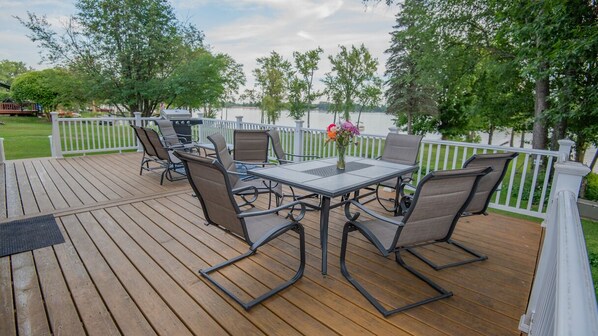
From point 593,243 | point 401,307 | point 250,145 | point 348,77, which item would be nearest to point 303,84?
point 348,77

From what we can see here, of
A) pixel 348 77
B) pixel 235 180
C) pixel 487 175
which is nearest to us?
pixel 487 175

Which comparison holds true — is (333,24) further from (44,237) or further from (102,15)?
(44,237)

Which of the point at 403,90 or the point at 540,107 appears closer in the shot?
the point at 540,107

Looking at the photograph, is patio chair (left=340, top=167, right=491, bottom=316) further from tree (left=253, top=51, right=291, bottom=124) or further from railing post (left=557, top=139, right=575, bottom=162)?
tree (left=253, top=51, right=291, bottom=124)

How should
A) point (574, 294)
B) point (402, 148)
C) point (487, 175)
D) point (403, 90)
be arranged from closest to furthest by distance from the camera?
point (574, 294) → point (487, 175) → point (402, 148) → point (403, 90)

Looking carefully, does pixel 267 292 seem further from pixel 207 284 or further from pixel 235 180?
pixel 235 180

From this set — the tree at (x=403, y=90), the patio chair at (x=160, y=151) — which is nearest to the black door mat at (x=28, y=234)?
the patio chair at (x=160, y=151)

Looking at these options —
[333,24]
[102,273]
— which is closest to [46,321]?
[102,273]

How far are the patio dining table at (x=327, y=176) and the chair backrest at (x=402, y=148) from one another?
2.42ft

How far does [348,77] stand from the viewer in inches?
888

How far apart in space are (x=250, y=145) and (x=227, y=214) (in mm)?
2447

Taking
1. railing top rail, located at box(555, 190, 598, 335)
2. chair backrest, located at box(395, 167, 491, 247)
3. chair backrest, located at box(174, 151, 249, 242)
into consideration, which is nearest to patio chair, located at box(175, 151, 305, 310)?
chair backrest, located at box(174, 151, 249, 242)

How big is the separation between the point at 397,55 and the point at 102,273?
1963cm

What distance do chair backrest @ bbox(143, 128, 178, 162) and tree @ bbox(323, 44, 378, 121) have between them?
17496 millimetres
